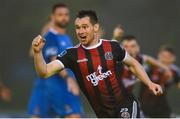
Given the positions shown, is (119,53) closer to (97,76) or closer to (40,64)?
(97,76)

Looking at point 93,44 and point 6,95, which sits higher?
point 93,44

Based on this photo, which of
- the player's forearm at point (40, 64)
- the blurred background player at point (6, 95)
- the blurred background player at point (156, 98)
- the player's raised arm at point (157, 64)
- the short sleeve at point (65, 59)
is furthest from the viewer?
the blurred background player at point (6, 95)

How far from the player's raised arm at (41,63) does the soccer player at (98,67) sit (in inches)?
0.4

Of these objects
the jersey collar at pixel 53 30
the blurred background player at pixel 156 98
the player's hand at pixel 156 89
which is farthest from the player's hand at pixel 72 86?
the player's hand at pixel 156 89

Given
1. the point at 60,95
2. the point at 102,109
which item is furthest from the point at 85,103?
the point at 102,109

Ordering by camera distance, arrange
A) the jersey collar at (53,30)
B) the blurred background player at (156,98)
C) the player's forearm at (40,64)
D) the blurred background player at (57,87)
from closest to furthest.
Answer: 1. the player's forearm at (40,64)
2. the blurred background player at (57,87)
3. the jersey collar at (53,30)
4. the blurred background player at (156,98)

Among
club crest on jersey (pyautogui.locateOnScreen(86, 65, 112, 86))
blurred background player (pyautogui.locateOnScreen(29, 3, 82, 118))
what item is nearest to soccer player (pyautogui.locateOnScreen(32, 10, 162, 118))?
club crest on jersey (pyautogui.locateOnScreen(86, 65, 112, 86))

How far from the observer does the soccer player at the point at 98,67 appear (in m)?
8.02

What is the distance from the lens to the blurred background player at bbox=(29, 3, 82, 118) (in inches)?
433

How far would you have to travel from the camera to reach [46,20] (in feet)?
57.9

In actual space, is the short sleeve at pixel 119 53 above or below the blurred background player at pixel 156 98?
above

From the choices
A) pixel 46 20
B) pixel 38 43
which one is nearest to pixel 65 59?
pixel 38 43

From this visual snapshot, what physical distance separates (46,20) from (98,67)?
961 cm

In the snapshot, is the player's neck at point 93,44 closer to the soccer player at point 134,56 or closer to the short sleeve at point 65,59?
the short sleeve at point 65,59
